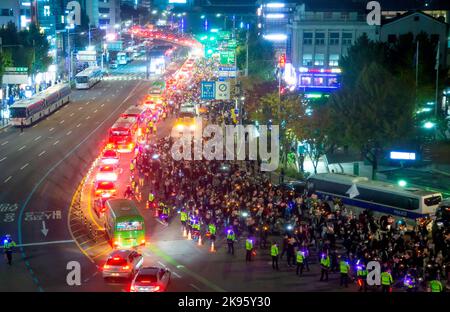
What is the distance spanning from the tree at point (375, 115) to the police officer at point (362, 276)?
82.7 ft

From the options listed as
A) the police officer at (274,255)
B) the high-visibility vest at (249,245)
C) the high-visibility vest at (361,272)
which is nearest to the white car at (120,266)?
the high-visibility vest at (249,245)

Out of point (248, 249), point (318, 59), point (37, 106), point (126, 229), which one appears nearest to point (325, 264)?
point (248, 249)

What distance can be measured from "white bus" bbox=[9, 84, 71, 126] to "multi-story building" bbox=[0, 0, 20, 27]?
37779 mm

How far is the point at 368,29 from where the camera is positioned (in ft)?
298

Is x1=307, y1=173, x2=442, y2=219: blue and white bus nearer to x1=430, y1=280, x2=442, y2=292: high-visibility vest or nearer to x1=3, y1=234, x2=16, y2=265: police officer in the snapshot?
x1=430, y1=280, x2=442, y2=292: high-visibility vest

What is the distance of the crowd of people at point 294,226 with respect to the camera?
2819 cm

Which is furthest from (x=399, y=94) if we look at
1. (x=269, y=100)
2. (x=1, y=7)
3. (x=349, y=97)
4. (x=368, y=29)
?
(x=1, y=7)

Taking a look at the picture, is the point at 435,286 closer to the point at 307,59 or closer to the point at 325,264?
the point at 325,264

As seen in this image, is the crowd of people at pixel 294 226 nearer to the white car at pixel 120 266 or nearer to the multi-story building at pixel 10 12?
the white car at pixel 120 266

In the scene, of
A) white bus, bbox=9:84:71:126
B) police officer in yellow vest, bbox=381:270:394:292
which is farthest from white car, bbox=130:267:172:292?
white bus, bbox=9:84:71:126

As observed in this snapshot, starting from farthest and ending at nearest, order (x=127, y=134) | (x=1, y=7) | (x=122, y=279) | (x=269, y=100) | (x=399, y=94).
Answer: (x=1, y=7)
(x=127, y=134)
(x=269, y=100)
(x=399, y=94)
(x=122, y=279)

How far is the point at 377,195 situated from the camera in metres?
41.1
